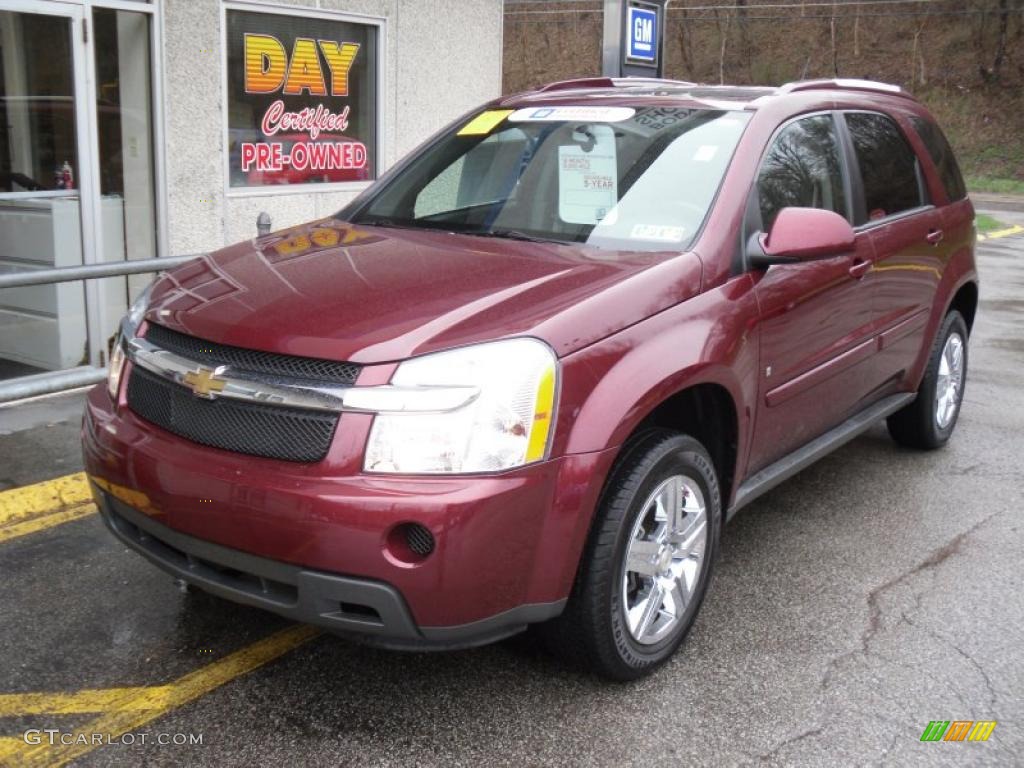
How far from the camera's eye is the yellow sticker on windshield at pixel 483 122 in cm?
452

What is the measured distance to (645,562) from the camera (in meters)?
3.28

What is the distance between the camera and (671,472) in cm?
331

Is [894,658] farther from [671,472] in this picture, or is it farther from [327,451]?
[327,451]

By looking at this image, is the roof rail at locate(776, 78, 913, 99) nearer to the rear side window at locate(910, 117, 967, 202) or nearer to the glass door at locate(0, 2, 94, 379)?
the rear side window at locate(910, 117, 967, 202)

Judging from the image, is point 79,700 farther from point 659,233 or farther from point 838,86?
point 838,86

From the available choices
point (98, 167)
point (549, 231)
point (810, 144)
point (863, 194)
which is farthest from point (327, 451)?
point (98, 167)

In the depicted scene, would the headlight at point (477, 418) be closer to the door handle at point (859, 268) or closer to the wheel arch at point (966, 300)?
the door handle at point (859, 268)

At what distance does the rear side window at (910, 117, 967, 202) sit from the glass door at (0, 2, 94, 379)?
479cm

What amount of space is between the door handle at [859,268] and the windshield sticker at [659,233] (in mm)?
1041

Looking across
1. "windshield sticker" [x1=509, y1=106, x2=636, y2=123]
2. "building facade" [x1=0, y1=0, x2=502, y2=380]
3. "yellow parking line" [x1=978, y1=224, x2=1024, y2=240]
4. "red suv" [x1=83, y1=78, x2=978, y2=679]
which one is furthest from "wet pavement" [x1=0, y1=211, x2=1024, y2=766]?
"yellow parking line" [x1=978, y1=224, x2=1024, y2=240]

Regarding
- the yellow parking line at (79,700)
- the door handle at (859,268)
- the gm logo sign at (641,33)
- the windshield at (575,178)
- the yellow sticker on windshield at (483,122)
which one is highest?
the gm logo sign at (641,33)

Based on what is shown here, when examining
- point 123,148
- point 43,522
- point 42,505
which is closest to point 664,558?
point 43,522

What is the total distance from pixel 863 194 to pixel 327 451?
2.91 m

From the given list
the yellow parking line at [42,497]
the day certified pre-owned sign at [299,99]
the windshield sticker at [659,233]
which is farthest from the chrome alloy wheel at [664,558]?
the day certified pre-owned sign at [299,99]
